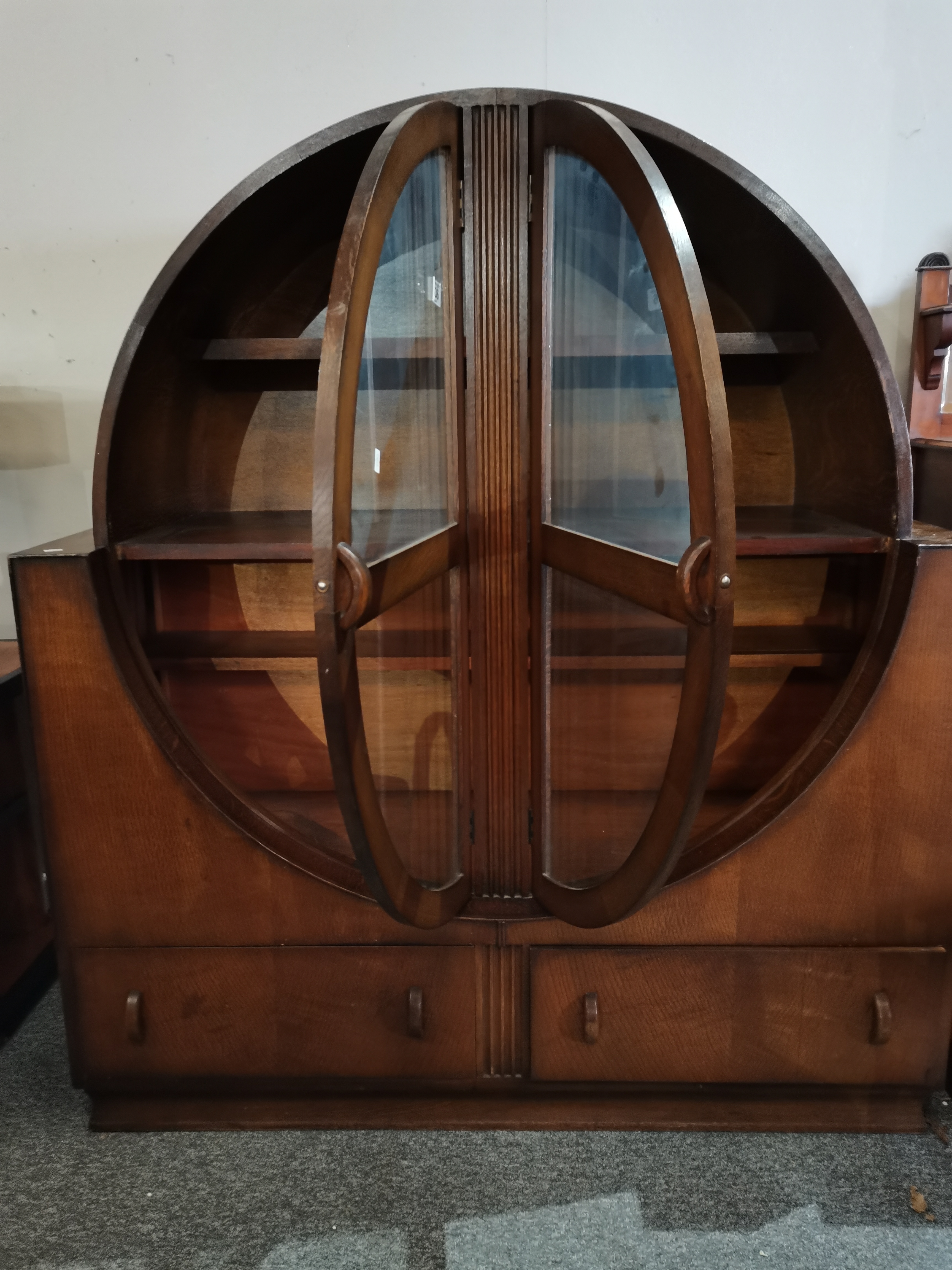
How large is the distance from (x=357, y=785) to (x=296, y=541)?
50cm

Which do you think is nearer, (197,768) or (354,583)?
(354,583)

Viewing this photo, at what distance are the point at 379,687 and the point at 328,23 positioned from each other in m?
1.33

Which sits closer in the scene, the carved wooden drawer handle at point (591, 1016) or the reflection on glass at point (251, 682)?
the carved wooden drawer handle at point (591, 1016)

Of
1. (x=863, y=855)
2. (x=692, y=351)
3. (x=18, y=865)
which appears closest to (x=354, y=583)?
(x=692, y=351)

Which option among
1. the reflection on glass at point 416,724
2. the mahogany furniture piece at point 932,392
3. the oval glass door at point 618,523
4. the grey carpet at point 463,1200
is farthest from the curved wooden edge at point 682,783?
the mahogany furniture piece at point 932,392

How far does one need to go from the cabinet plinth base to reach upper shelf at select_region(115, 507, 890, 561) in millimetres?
864

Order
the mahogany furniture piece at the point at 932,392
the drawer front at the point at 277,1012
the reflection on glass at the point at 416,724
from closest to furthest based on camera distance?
the reflection on glass at the point at 416,724, the drawer front at the point at 277,1012, the mahogany furniture piece at the point at 932,392

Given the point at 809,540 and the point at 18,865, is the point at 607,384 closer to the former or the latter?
the point at 809,540

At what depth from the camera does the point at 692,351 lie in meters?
0.83

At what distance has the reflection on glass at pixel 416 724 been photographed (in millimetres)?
1065

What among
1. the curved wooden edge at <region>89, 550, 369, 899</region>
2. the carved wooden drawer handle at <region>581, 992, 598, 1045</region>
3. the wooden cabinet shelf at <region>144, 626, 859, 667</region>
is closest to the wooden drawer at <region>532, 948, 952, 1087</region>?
the carved wooden drawer handle at <region>581, 992, 598, 1045</region>

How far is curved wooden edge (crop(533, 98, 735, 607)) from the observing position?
817 millimetres

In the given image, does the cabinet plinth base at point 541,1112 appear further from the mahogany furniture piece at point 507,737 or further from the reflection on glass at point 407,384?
the reflection on glass at point 407,384

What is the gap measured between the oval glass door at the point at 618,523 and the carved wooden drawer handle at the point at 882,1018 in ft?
1.65
